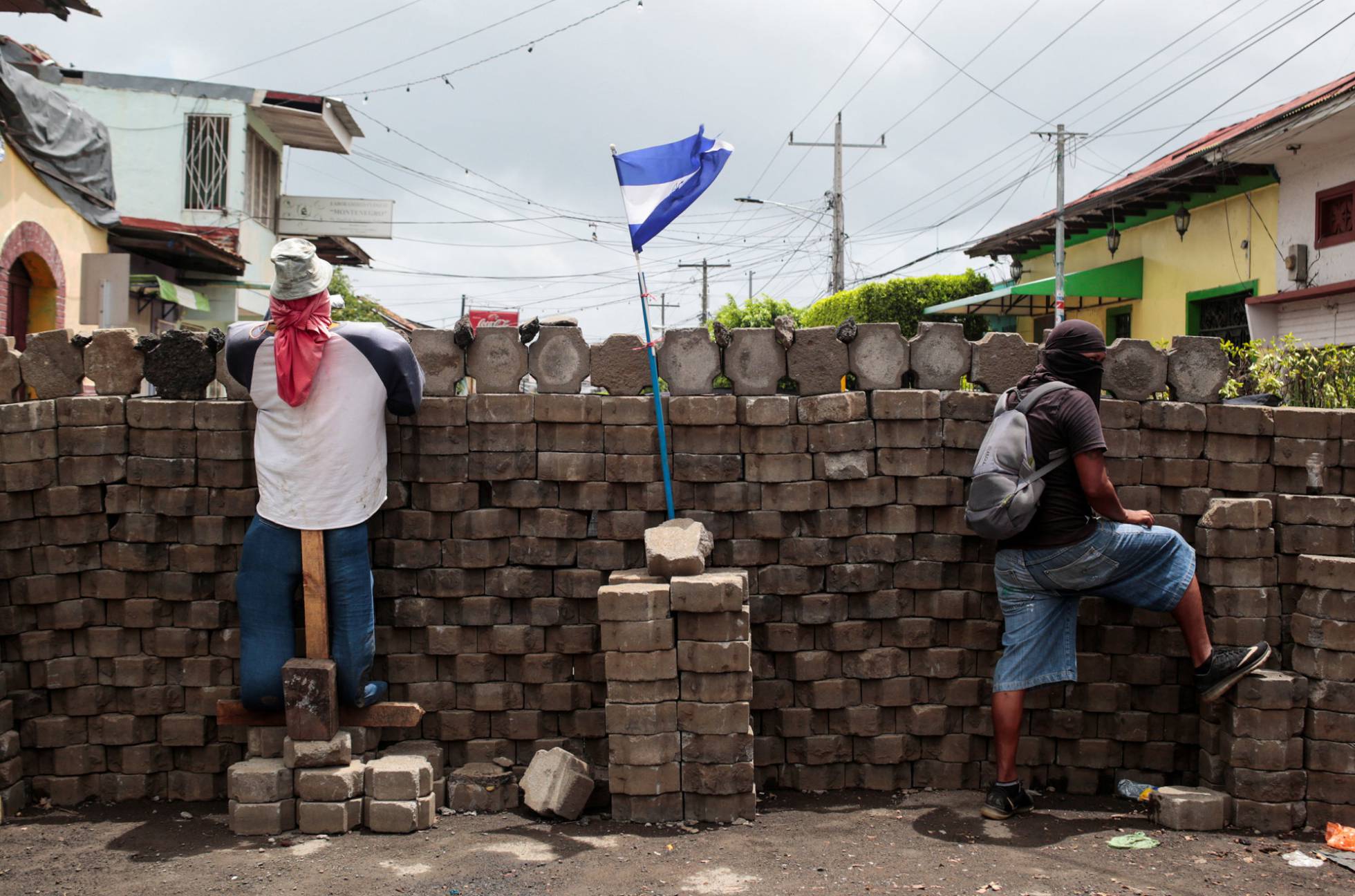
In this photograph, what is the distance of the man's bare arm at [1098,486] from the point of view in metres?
4.74

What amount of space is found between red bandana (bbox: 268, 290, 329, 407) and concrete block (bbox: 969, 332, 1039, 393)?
3.10 m

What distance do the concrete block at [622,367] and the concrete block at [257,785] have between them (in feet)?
7.43

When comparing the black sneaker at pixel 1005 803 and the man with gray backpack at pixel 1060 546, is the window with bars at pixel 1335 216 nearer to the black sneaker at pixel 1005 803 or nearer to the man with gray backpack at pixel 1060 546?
the man with gray backpack at pixel 1060 546

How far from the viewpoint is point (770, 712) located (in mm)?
5395

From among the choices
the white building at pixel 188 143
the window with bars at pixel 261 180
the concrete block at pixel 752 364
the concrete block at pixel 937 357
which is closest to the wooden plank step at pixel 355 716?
the concrete block at pixel 752 364

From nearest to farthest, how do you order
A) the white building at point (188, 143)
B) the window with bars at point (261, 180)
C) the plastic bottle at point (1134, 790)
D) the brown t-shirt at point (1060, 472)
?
the brown t-shirt at point (1060, 472), the plastic bottle at point (1134, 790), the white building at point (188, 143), the window with bars at point (261, 180)

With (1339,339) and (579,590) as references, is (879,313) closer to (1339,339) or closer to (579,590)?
(1339,339)

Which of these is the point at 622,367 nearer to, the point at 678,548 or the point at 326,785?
the point at 678,548

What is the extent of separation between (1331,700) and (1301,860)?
2.51ft

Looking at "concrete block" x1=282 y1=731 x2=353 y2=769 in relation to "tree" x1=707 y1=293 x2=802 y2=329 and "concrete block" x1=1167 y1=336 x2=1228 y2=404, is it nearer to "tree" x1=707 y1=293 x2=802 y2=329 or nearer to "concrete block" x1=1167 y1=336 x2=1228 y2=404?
"concrete block" x1=1167 y1=336 x2=1228 y2=404

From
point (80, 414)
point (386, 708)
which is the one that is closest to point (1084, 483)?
point (386, 708)

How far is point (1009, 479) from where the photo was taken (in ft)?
15.7

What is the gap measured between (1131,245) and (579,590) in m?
18.3

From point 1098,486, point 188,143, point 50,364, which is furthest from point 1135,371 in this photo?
point 188,143
